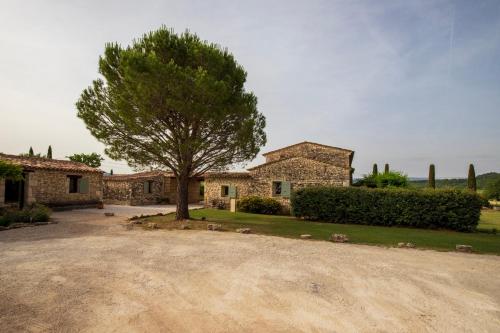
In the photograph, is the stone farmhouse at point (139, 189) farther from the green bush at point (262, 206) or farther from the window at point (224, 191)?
the green bush at point (262, 206)

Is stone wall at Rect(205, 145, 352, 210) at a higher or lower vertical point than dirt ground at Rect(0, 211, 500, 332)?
higher

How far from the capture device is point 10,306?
4.42 m

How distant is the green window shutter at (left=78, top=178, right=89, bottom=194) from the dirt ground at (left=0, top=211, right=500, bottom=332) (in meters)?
13.8

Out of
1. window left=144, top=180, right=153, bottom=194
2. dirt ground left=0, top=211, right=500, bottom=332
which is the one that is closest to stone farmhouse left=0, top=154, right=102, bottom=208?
window left=144, top=180, right=153, bottom=194

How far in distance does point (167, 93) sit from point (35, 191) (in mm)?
12841

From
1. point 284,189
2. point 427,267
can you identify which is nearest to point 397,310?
point 427,267

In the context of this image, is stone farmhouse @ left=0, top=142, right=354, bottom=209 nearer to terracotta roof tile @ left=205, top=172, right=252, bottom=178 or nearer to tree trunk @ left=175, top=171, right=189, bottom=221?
terracotta roof tile @ left=205, top=172, right=252, bottom=178

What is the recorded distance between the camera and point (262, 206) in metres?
20.9

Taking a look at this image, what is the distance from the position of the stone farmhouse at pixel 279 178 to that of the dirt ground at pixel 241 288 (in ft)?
36.7

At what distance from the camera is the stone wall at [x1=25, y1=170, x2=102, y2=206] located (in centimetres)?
1832

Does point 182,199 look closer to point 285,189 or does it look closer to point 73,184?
point 285,189

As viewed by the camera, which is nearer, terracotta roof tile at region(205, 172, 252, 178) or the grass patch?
the grass patch

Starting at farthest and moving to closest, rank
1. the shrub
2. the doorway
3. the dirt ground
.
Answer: the shrub, the doorway, the dirt ground

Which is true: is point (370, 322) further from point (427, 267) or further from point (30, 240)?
point (30, 240)
